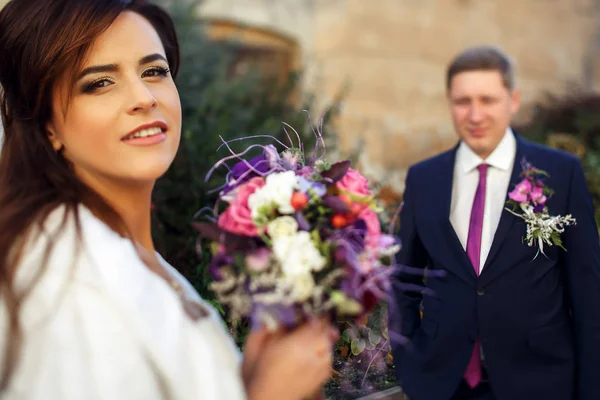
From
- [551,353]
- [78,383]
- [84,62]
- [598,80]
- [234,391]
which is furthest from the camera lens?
[598,80]

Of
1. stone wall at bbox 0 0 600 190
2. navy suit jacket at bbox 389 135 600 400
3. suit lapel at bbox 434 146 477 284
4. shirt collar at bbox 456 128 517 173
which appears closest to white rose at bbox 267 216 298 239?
navy suit jacket at bbox 389 135 600 400

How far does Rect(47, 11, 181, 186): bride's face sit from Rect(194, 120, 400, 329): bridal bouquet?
26cm

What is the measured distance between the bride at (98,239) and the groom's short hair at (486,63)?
6.21ft

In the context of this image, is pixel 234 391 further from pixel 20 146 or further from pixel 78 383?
pixel 20 146

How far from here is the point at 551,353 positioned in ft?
9.86

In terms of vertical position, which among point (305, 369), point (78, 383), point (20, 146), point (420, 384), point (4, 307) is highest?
point (20, 146)

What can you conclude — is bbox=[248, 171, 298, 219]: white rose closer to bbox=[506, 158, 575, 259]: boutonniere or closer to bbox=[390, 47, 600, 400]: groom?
bbox=[390, 47, 600, 400]: groom

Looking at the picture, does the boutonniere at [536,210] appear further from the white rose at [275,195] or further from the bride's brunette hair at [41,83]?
the bride's brunette hair at [41,83]

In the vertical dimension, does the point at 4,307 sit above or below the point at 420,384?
above

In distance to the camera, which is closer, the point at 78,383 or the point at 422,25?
the point at 78,383

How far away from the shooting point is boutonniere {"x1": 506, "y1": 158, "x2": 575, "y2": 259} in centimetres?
297

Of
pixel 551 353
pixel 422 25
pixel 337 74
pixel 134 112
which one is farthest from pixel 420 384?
pixel 422 25

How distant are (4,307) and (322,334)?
28.7 inches

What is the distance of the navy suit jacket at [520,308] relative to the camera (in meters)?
2.97
